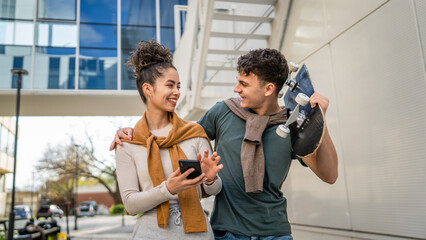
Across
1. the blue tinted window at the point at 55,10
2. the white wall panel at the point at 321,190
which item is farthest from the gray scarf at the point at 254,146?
the blue tinted window at the point at 55,10

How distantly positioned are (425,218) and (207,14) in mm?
3966

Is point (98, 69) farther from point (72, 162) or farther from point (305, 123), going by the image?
point (72, 162)

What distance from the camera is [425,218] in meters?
2.94

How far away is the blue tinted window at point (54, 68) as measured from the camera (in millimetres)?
9883

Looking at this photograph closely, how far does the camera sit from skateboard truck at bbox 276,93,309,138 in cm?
169

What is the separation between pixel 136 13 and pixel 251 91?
9.79 metres

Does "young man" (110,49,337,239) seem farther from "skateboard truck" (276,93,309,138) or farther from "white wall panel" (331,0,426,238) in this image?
"white wall panel" (331,0,426,238)

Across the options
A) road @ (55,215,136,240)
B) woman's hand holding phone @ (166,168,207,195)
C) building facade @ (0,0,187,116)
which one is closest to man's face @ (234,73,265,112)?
woman's hand holding phone @ (166,168,207,195)

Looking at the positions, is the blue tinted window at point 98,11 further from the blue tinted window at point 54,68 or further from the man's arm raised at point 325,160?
the man's arm raised at point 325,160

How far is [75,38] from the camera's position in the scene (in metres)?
10.5

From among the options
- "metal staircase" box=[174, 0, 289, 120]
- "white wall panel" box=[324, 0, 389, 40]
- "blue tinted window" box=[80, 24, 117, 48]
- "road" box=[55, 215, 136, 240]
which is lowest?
"road" box=[55, 215, 136, 240]

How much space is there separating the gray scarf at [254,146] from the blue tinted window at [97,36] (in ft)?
30.3

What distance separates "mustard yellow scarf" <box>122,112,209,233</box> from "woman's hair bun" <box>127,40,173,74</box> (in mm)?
316

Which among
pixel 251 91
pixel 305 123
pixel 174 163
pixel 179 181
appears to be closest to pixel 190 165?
pixel 179 181
